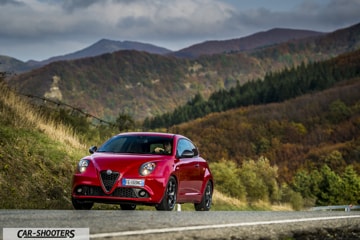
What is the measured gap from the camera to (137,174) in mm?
11859

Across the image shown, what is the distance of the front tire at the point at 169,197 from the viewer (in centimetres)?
1200

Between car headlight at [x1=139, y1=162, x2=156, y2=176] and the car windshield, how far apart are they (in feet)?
2.75

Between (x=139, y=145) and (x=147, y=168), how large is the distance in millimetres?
1196

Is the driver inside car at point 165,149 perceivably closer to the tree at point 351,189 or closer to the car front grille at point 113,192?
the car front grille at point 113,192

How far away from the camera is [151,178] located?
468 inches

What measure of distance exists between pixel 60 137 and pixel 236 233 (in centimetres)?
1454

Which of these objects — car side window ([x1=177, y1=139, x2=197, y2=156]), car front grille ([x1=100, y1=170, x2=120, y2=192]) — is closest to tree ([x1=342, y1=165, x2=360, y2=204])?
car side window ([x1=177, y1=139, x2=197, y2=156])

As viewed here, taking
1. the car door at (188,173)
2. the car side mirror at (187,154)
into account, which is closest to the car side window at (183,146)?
the car door at (188,173)

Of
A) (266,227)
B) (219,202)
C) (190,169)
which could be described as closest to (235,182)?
(219,202)

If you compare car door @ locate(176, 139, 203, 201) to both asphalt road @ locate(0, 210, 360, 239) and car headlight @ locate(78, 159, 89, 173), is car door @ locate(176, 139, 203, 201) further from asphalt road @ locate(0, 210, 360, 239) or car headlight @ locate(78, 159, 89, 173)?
asphalt road @ locate(0, 210, 360, 239)

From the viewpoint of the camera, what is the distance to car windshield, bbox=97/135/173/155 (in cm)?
1299

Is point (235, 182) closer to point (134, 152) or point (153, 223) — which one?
point (134, 152)

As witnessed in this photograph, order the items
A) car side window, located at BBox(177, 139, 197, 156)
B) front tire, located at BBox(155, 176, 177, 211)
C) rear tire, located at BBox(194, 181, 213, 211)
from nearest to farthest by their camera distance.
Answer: front tire, located at BBox(155, 176, 177, 211), car side window, located at BBox(177, 139, 197, 156), rear tire, located at BBox(194, 181, 213, 211)

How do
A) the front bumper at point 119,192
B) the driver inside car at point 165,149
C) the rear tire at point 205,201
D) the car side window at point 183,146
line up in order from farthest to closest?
the rear tire at point 205,201 < the car side window at point 183,146 < the driver inside car at point 165,149 < the front bumper at point 119,192
